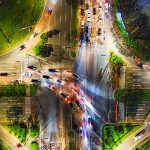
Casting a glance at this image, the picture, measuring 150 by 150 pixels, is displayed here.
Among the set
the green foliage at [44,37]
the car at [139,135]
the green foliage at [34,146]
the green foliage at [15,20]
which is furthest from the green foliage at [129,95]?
the green foliage at [15,20]

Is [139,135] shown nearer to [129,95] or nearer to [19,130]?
[129,95]

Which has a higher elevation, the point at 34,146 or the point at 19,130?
the point at 19,130

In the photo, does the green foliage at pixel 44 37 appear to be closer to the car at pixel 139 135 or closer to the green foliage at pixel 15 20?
the green foliage at pixel 15 20

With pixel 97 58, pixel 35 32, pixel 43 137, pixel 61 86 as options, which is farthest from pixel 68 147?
pixel 35 32

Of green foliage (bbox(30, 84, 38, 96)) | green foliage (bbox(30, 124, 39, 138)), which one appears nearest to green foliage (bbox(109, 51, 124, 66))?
green foliage (bbox(30, 84, 38, 96))

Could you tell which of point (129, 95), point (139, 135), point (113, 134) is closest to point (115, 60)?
point (129, 95)

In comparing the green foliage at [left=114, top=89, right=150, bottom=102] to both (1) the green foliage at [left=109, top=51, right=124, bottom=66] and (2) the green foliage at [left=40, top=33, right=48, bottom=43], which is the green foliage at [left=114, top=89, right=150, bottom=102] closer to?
(1) the green foliage at [left=109, top=51, right=124, bottom=66]

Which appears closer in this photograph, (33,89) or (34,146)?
(34,146)

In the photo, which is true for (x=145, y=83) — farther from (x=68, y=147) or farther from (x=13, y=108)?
(x=13, y=108)
